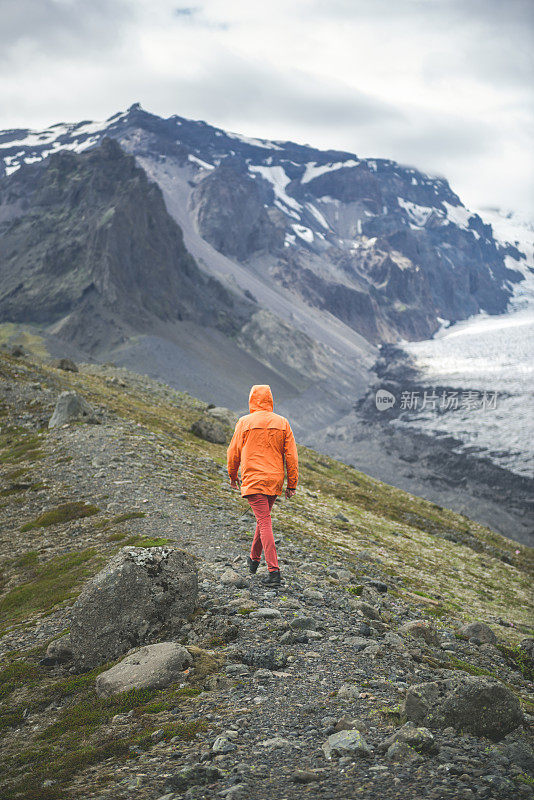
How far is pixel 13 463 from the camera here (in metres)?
25.1

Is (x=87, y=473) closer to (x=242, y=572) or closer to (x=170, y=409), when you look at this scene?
(x=242, y=572)

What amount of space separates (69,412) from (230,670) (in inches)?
967

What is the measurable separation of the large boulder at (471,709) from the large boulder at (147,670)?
139 inches

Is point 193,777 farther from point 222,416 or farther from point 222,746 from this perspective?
point 222,416

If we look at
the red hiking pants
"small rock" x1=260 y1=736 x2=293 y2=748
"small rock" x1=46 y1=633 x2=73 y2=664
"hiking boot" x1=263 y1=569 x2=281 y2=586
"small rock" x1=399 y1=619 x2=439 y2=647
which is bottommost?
"small rock" x1=46 y1=633 x2=73 y2=664

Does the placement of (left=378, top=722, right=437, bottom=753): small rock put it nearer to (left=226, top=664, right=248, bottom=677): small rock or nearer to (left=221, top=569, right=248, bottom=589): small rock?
(left=226, top=664, right=248, bottom=677): small rock

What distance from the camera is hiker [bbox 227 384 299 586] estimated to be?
12250 millimetres

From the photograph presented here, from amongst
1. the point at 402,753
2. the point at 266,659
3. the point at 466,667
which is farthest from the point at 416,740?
the point at 466,667

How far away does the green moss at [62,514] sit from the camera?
18516mm

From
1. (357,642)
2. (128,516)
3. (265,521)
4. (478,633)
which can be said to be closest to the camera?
(357,642)

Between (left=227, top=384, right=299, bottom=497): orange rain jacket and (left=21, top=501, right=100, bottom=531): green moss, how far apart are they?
8712 mm

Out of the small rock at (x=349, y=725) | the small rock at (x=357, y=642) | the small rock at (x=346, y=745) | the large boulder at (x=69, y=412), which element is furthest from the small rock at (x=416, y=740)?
Result: the large boulder at (x=69, y=412)

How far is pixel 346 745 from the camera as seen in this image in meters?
6.59

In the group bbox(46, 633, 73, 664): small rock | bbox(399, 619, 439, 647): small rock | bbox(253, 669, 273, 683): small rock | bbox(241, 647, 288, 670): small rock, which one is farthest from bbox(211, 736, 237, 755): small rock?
bbox(399, 619, 439, 647): small rock
